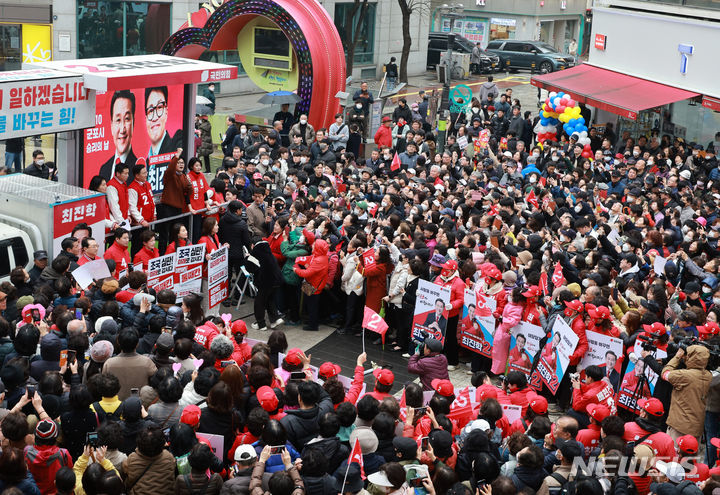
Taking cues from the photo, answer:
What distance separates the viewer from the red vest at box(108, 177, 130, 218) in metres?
13.0

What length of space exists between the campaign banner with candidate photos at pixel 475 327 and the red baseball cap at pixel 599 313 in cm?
157

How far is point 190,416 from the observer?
7.27 metres

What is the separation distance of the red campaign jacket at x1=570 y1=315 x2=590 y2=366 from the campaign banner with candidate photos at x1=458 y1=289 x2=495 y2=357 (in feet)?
4.47

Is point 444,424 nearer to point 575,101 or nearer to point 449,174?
point 449,174

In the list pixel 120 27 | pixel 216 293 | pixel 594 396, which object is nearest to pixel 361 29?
pixel 120 27

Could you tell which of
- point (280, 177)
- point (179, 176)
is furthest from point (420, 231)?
point (280, 177)

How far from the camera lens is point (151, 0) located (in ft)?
105

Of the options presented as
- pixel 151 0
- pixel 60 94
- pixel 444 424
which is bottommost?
pixel 444 424

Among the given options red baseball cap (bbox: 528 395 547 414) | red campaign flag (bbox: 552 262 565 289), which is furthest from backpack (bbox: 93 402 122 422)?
red campaign flag (bbox: 552 262 565 289)

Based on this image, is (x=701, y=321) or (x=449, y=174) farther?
(x=449, y=174)

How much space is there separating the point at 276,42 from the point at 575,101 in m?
8.56

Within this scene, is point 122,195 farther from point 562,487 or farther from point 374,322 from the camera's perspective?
point 562,487

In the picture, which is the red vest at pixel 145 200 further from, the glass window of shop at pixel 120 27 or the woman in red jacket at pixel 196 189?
the glass window of shop at pixel 120 27

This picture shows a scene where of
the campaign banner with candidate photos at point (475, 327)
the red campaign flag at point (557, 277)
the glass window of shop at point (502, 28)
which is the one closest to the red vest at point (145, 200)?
the campaign banner with candidate photos at point (475, 327)
